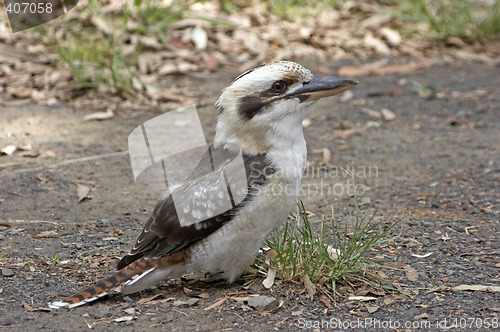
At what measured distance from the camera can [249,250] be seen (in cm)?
425

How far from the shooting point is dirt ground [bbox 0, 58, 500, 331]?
13.2 feet

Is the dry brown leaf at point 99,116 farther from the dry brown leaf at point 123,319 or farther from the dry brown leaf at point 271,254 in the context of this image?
the dry brown leaf at point 123,319

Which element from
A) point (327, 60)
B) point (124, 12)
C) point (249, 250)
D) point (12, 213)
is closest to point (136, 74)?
point (124, 12)

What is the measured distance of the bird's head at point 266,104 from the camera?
14.2 feet

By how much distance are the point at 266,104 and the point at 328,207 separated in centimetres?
170

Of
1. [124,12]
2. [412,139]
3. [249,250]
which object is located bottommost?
[412,139]

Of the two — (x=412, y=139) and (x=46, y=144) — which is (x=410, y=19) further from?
(x=46, y=144)

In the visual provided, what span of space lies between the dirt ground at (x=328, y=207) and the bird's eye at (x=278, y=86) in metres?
1.29

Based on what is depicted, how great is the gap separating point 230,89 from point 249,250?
111cm

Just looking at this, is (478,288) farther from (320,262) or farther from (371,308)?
(320,262)

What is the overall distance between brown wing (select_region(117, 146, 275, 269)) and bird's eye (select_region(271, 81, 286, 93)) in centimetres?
46

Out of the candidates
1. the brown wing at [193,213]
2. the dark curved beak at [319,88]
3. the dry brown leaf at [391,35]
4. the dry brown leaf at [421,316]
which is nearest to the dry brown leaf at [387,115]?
the dry brown leaf at [391,35]

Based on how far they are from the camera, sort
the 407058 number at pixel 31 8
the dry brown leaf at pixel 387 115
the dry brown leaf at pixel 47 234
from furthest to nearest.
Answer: the 407058 number at pixel 31 8, the dry brown leaf at pixel 387 115, the dry brown leaf at pixel 47 234

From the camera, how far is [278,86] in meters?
4.38
